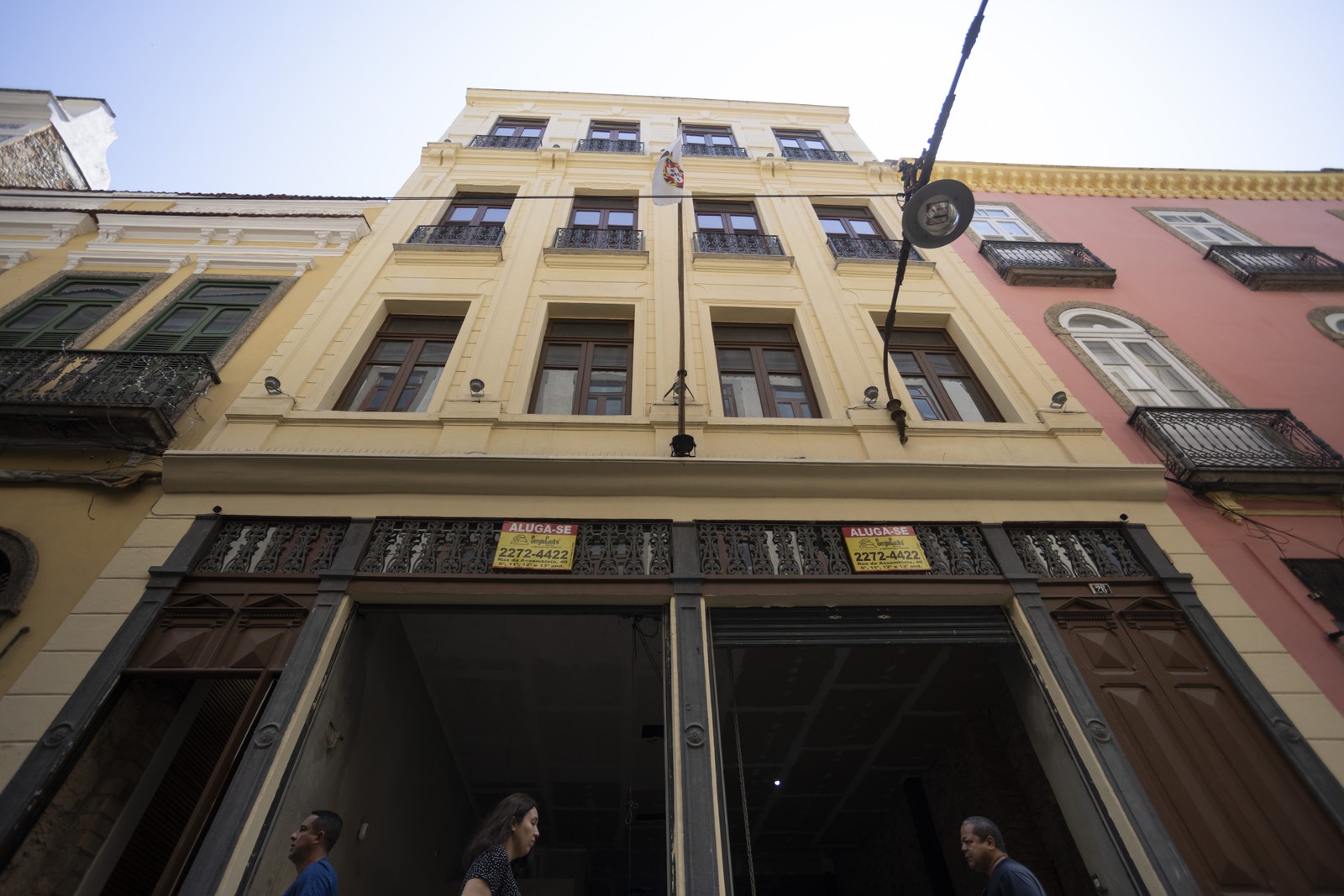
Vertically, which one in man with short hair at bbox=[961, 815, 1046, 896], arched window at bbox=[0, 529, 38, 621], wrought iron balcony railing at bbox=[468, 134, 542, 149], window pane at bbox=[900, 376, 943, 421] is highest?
A: wrought iron balcony railing at bbox=[468, 134, 542, 149]

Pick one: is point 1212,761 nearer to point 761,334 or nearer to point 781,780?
point 781,780

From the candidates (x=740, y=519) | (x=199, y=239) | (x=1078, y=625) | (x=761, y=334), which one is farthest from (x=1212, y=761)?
(x=199, y=239)

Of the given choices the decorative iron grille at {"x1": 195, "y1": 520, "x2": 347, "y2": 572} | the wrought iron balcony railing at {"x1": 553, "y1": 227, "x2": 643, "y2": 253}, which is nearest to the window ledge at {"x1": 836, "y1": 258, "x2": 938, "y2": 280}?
the wrought iron balcony railing at {"x1": 553, "y1": 227, "x2": 643, "y2": 253}

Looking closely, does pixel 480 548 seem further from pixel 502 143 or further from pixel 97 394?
pixel 502 143

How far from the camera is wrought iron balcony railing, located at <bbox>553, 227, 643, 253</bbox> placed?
9992mm

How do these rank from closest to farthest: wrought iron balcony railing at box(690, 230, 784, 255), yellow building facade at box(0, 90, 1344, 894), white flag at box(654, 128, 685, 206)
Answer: yellow building facade at box(0, 90, 1344, 894), white flag at box(654, 128, 685, 206), wrought iron balcony railing at box(690, 230, 784, 255)

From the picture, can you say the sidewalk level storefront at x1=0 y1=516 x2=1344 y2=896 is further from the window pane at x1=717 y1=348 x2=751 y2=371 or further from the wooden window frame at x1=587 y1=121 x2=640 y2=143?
the wooden window frame at x1=587 y1=121 x2=640 y2=143

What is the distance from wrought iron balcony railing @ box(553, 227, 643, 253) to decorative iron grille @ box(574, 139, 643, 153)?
3724 mm

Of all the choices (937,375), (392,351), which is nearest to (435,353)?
(392,351)

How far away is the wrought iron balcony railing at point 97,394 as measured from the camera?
20.3 feet

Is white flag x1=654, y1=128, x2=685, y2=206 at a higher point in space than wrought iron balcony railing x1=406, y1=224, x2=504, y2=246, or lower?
lower

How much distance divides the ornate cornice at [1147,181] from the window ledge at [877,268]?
541cm

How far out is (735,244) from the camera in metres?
10.2

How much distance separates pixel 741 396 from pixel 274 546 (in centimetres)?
521
